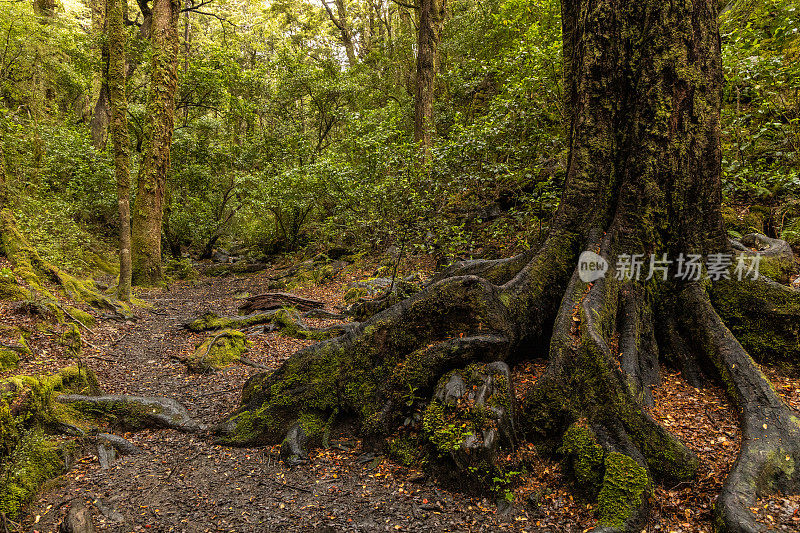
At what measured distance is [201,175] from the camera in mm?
17359

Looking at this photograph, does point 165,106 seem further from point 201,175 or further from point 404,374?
point 404,374

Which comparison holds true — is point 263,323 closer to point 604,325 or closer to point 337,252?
point 337,252

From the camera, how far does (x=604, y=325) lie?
11.9ft

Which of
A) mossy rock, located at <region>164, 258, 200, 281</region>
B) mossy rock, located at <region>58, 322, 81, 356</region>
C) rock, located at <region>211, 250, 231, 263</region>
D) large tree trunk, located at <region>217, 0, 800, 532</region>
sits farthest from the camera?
rock, located at <region>211, 250, 231, 263</region>

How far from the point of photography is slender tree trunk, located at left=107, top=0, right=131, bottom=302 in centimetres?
953

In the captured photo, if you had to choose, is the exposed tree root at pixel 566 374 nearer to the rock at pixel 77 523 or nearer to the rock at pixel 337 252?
the rock at pixel 77 523

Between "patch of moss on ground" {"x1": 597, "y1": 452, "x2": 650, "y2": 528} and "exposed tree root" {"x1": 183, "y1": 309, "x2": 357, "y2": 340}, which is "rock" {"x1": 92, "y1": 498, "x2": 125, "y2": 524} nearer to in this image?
"patch of moss on ground" {"x1": 597, "y1": 452, "x2": 650, "y2": 528}

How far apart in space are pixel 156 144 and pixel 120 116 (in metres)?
3.10

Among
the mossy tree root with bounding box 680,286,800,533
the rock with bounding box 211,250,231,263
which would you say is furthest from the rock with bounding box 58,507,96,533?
the rock with bounding box 211,250,231,263

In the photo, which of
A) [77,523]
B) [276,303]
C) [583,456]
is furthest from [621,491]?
[276,303]

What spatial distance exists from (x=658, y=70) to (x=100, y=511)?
21.1ft

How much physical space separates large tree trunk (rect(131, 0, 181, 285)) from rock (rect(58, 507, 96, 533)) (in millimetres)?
11349

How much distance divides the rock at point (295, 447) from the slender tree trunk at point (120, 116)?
845cm

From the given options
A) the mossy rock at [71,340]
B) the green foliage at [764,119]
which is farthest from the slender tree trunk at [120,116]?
the green foliage at [764,119]
